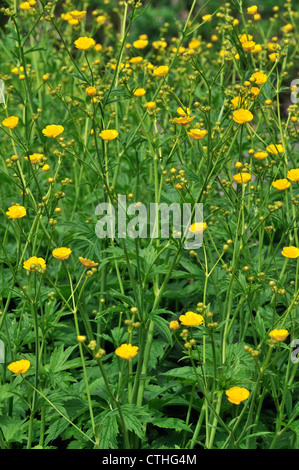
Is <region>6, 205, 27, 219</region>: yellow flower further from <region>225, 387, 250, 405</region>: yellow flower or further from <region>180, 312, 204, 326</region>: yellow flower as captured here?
<region>225, 387, 250, 405</region>: yellow flower

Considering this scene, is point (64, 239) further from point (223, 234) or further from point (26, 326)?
point (223, 234)

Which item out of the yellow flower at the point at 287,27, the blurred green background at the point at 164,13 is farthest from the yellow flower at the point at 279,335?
the blurred green background at the point at 164,13

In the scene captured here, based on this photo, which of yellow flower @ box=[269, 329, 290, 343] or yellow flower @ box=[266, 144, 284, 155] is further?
yellow flower @ box=[266, 144, 284, 155]

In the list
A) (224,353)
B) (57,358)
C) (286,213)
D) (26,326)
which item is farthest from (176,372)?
(286,213)

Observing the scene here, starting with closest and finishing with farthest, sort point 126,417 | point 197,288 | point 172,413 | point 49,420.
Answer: point 126,417, point 49,420, point 172,413, point 197,288

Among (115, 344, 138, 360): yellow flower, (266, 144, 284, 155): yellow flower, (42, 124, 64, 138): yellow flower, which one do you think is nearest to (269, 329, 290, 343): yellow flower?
(115, 344, 138, 360): yellow flower

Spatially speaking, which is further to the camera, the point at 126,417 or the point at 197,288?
the point at 197,288

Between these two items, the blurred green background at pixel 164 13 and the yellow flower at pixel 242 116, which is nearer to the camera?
the yellow flower at pixel 242 116

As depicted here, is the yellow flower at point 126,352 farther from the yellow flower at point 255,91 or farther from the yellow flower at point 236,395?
the yellow flower at point 255,91

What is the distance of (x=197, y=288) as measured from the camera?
2.46 metres

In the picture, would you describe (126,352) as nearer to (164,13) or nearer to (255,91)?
(255,91)

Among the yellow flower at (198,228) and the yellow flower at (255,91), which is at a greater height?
the yellow flower at (255,91)

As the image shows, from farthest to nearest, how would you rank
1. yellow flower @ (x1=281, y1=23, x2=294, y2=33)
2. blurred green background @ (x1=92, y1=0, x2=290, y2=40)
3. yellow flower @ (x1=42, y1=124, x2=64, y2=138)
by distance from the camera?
blurred green background @ (x1=92, y1=0, x2=290, y2=40)
yellow flower @ (x1=281, y1=23, x2=294, y2=33)
yellow flower @ (x1=42, y1=124, x2=64, y2=138)
